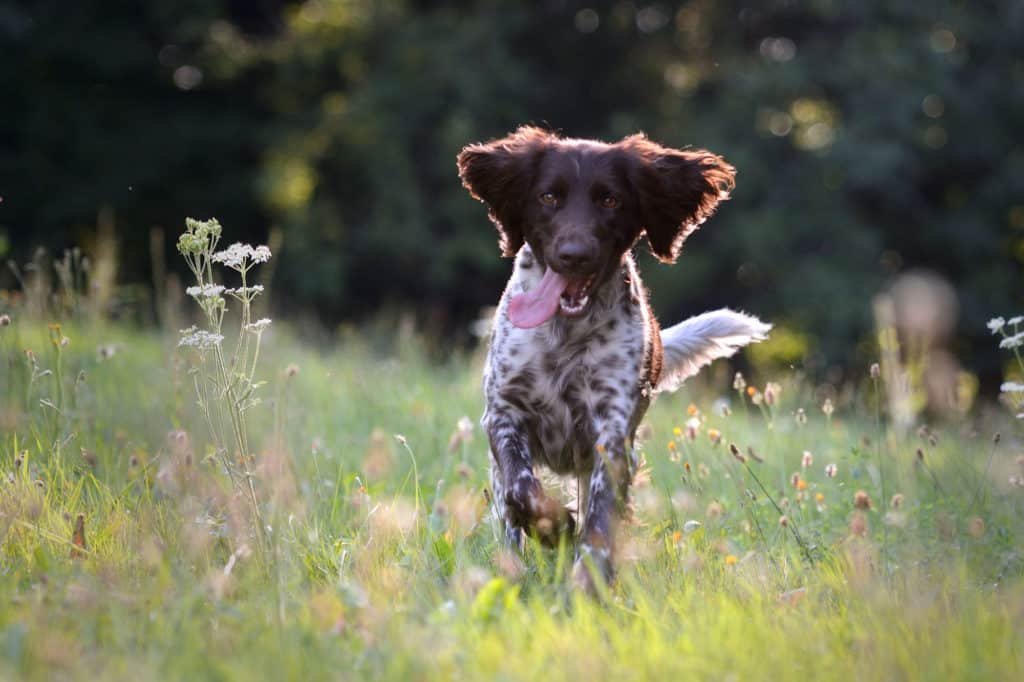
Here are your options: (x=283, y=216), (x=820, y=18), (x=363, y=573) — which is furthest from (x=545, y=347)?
(x=820, y=18)

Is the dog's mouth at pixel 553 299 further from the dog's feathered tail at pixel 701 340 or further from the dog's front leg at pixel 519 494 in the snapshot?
the dog's feathered tail at pixel 701 340

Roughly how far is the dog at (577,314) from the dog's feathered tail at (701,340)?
0.57 m

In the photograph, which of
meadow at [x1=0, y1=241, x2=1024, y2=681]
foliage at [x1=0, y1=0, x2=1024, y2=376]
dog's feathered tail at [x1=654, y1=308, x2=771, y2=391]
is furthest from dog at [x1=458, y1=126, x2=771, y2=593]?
foliage at [x1=0, y1=0, x2=1024, y2=376]

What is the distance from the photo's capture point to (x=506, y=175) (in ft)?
14.0

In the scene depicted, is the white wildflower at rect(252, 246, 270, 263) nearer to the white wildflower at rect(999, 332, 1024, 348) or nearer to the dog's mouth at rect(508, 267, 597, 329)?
the dog's mouth at rect(508, 267, 597, 329)

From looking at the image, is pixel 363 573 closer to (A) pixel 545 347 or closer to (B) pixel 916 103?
(A) pixel 545 347

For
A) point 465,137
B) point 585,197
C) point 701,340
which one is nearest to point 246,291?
point 585,197

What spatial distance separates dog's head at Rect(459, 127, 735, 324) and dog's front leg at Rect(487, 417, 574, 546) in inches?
18.2

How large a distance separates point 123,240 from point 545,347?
1448 cm

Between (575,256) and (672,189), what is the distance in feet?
2.51

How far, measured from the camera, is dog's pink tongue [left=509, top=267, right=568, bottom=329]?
373 centimetres

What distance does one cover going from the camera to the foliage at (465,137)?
1549 centimetres

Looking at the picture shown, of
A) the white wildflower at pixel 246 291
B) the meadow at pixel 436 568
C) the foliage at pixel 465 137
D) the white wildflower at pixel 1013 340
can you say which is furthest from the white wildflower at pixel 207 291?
the foliage at pixel 465 137

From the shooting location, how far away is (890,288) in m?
15.3
